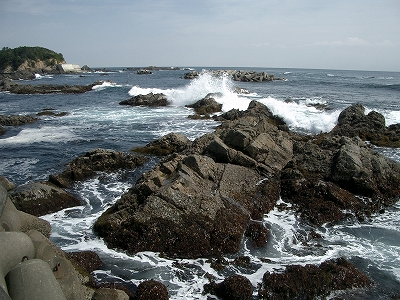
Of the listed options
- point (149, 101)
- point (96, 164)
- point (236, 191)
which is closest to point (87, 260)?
point (236, 191)

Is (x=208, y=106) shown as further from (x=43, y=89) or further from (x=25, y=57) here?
(x=25, y=57)

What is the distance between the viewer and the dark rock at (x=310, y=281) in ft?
22.8

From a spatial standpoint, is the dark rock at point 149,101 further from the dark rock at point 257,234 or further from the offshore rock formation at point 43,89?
the dark rock at point 257,234

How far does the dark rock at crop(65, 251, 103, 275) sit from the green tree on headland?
123287 millimetres

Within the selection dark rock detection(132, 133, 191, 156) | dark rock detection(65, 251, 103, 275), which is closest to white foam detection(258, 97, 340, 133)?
dark rock detection(132, 133, 191, 156)

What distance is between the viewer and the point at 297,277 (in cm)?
722

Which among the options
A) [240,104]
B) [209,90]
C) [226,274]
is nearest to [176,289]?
[226,274]

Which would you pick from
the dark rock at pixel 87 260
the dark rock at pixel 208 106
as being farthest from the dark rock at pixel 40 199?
the dark rock at pixel 208 106

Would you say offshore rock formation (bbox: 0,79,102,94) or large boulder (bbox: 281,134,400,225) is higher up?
offshore rock formation (bbox: 0,79,102,94)

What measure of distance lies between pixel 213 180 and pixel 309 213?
11.4 ft

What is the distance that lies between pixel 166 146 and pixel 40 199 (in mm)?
7802

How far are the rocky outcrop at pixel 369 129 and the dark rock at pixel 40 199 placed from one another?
17.1 metres

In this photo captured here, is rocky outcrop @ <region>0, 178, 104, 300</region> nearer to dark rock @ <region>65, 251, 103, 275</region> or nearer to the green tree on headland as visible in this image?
dark rock @ <region>65, 251, 103, 275</region>

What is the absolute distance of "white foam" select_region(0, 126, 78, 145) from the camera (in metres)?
20.2
